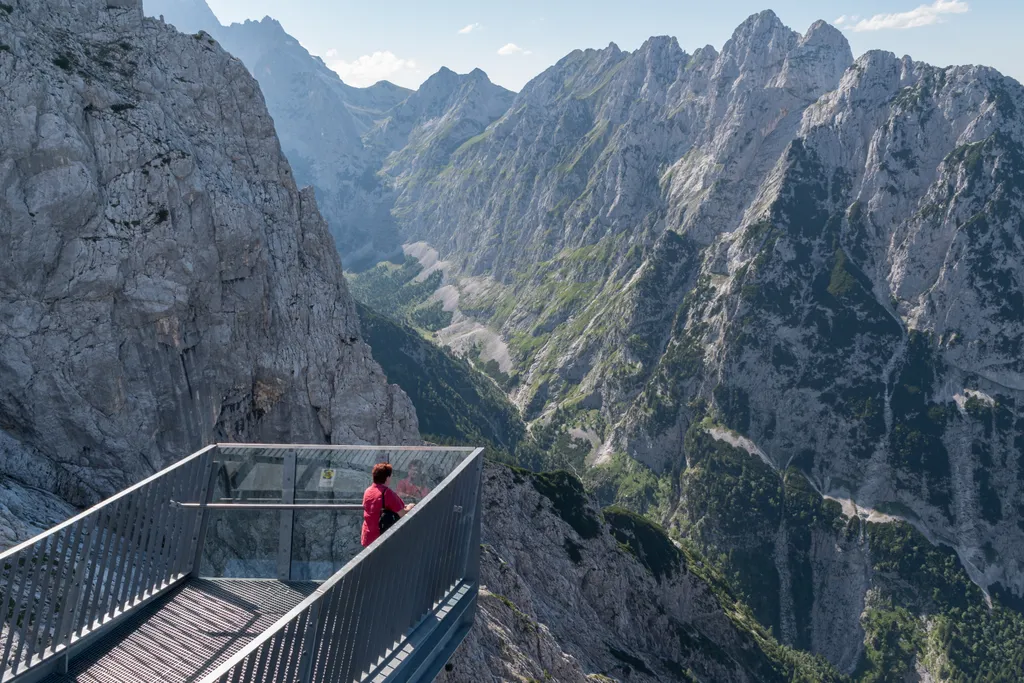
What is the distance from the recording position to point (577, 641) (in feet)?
252

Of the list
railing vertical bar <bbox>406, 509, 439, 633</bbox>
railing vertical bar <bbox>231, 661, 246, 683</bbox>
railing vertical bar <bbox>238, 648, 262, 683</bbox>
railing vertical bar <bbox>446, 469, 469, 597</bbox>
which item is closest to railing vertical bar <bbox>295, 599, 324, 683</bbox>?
railing vertical bar <bbox>238, 648, 262, 683</bbox>

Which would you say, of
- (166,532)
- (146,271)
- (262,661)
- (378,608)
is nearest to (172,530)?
(166,532)

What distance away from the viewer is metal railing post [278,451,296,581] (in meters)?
17.3

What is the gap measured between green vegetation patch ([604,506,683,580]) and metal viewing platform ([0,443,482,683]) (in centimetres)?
10199

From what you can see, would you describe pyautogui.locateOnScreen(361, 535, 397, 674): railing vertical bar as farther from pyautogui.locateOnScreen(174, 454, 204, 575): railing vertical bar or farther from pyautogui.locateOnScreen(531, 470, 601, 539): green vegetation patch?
pyautogui.locateOnScreen(531, 470, 601, 539): green vegetation patch

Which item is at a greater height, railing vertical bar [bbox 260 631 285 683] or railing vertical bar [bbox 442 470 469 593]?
railing vertical bar [bbox 260 631 285 683]

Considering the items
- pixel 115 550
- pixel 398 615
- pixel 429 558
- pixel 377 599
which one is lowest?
pixel 115 550

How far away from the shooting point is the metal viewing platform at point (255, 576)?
12.0 meters

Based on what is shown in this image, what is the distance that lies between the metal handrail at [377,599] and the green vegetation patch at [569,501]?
288 feet

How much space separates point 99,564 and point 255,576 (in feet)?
10.9

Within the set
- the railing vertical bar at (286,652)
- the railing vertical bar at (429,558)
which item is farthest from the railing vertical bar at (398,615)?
the railing vertical bar at (286,652)

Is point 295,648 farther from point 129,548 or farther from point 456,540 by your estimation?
point 129,548

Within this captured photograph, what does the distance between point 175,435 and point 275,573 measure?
45.5m

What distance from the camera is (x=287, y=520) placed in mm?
17422
